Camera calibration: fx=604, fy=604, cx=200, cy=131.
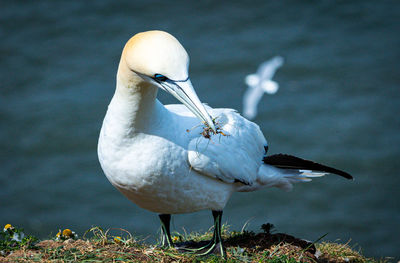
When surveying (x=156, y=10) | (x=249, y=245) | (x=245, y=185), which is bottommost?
(x=249, y=245)

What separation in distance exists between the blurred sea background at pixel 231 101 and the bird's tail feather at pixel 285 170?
196 inches

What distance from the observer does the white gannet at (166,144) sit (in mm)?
4040

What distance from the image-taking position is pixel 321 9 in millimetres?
13734

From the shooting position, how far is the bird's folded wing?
4883 mm

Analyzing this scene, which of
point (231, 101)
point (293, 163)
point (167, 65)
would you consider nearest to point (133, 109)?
point (167, 65)

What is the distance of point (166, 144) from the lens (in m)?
4.72

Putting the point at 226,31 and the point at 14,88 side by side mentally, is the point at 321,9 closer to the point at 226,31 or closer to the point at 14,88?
the point at 226,31

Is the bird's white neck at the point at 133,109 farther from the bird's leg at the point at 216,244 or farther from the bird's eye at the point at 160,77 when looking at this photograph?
the bird's leg at the point at 216,244

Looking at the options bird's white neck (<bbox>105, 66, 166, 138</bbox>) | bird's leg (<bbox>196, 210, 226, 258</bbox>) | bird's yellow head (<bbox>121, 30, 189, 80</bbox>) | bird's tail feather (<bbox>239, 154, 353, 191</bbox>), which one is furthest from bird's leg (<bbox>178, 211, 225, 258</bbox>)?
bird's yellow head (<bbox>121, 30, 189, 80</bbox>)

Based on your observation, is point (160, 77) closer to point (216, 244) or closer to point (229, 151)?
point (229, 151)

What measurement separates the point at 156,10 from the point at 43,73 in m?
3.07

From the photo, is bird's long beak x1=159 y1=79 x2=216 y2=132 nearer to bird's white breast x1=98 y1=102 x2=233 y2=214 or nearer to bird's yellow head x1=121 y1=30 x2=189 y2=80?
bird's yellow head x1=121 y1=30 x2=189 y2=80

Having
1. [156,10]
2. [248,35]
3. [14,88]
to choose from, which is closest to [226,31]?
[248,35]

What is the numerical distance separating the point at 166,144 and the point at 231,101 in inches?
278
